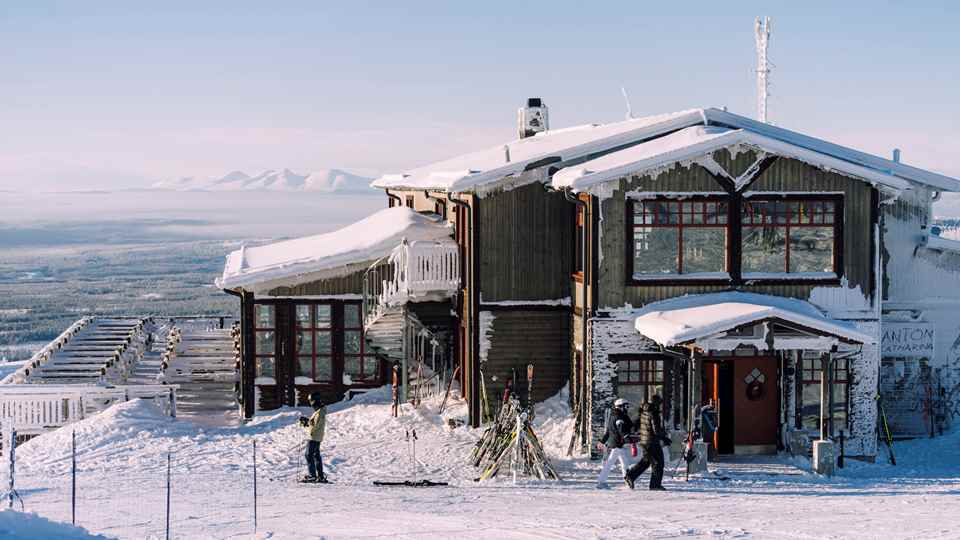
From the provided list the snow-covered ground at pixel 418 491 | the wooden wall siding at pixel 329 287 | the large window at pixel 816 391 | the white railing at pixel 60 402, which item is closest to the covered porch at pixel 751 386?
the large window at pixel 816 391

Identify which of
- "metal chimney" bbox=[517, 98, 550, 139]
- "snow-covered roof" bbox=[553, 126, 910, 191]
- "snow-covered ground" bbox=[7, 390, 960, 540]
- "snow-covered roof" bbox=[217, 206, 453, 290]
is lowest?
"snow-covered ground" bbox=[7, 390, 960, 540]

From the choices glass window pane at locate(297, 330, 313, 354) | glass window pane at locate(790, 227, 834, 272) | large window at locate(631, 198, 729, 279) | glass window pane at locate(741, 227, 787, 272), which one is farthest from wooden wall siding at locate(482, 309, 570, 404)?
glass window pane at locate(297, 330, 313, 354)

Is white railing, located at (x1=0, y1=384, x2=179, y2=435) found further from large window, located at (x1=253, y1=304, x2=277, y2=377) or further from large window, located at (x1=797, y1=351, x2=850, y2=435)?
large window, located at (x1=797, y1=351, x2=850, y2=435)

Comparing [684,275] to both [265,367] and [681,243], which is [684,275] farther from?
[265,367]

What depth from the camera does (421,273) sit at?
29.5m

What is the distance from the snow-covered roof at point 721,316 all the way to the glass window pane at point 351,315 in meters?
8.24

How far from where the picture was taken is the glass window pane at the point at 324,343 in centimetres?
3212

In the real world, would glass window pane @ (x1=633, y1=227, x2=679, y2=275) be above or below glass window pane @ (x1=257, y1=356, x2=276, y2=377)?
above

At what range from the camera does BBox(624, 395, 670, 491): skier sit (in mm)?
22359

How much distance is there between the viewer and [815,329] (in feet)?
80.4

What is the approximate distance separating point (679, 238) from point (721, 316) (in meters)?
2.06

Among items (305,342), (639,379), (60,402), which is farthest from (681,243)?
(60,402)

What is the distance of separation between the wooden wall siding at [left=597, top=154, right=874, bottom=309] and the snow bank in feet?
40.5

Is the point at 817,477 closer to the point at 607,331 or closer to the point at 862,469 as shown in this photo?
the point at 862,469
